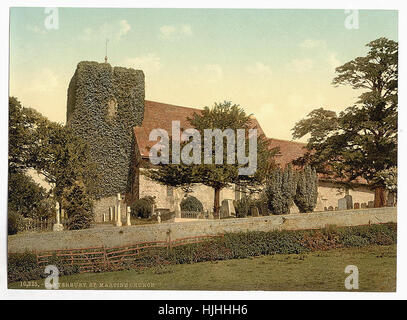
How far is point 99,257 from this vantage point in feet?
70.4

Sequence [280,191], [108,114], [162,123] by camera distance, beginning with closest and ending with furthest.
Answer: [280,191]
[162,123]
[108,114]

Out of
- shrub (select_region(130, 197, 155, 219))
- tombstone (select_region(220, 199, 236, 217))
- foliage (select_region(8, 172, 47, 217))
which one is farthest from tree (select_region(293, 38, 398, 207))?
foliage (select_region(8, 172, 47, 217))

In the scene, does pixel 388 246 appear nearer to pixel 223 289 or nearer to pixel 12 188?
pixel 223 289

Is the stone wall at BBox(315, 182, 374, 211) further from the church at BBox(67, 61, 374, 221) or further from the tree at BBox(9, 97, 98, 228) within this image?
the tree at BBox(9, 97, 98, 228)

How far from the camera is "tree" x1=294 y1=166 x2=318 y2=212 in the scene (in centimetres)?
2797

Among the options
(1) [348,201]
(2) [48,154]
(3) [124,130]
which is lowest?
(1) [348,201]

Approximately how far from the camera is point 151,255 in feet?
72.2

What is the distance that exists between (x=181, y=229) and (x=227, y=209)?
5.68 metres

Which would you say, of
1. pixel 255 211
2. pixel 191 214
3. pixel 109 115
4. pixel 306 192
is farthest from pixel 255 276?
pixel 109 115

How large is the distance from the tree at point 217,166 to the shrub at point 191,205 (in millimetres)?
1897

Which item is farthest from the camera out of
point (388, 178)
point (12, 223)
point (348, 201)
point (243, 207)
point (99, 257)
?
point (348, 201)

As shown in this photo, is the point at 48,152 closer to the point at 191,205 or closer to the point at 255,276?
the point at 191,205

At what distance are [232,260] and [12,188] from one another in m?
11.0

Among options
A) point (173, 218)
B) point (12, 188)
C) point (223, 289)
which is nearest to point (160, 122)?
point (173, 218)
